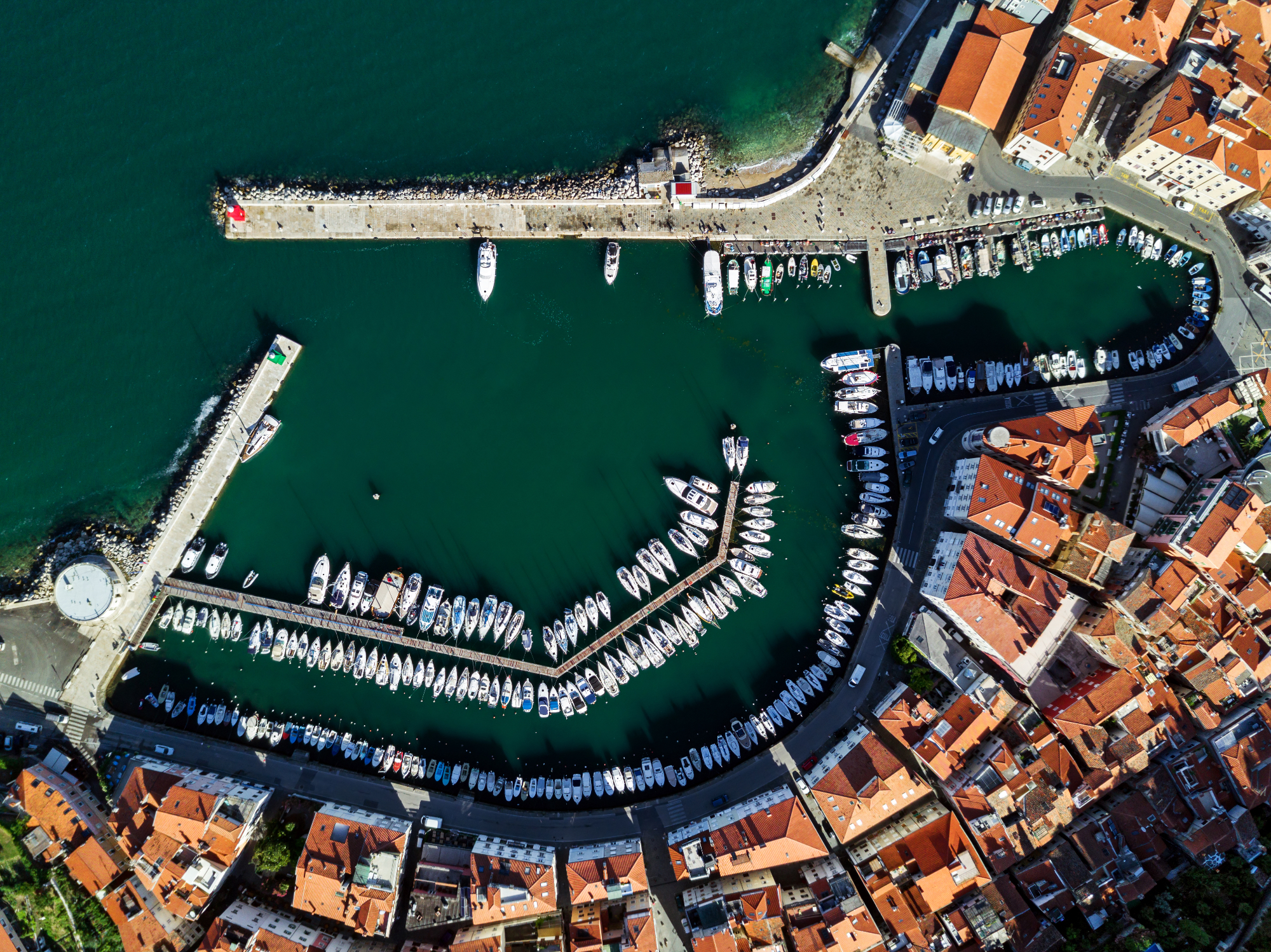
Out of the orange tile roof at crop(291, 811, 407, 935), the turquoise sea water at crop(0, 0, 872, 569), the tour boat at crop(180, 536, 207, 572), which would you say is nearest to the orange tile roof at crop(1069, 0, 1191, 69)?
the turquoise sea water at crop(0, 0, 872, 569)

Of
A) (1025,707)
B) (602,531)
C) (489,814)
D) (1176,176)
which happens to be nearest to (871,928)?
(1025,707)

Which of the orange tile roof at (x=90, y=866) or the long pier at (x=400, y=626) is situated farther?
the long pier at (x=400, y=626)

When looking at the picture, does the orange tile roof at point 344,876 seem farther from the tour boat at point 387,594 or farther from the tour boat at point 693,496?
the tour boat at point 693,496

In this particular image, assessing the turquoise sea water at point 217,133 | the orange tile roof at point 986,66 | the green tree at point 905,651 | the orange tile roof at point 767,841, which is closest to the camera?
the orange tile roof at point 767,841

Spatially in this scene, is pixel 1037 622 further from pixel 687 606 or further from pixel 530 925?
pixel 530 925

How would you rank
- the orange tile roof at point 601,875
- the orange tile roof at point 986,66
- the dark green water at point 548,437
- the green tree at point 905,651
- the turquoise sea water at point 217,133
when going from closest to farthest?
1. the orange tile roof at point 601,875
2. the orange tile roof at point 986,66
3. the green tree at point 905,651
4. the dark green water at point 548,437
5. the turquoise sea water at point 217,133

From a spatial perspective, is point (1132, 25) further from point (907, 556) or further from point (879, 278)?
point (907, 556)

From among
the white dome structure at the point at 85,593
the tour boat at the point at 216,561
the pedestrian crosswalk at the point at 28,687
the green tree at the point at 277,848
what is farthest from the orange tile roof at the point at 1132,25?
the pedestrian crosswalk at the point at 28,687
